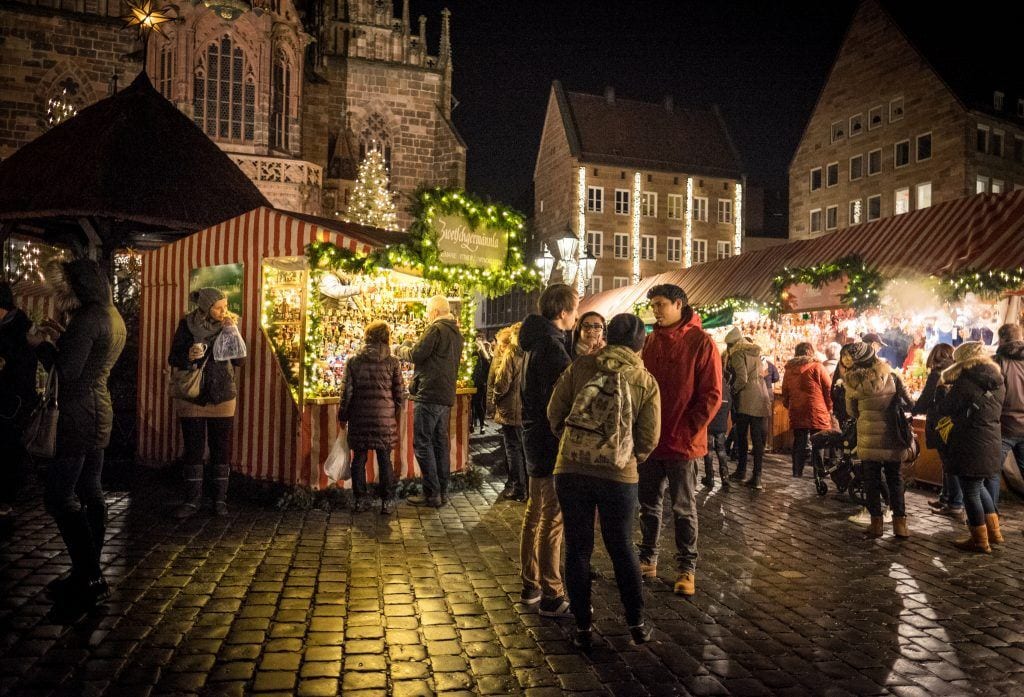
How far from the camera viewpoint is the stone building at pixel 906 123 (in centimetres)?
2935

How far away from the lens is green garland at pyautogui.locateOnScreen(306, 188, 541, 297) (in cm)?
751

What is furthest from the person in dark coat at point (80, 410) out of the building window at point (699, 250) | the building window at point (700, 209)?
the building window at point (700, 209)

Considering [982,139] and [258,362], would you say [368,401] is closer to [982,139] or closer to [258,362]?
[258,362]

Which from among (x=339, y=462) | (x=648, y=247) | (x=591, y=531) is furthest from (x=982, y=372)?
(x=648, y=247)

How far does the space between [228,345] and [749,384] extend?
19.0ft

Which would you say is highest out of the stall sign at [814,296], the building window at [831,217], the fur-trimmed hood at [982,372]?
the building window at [831,217]

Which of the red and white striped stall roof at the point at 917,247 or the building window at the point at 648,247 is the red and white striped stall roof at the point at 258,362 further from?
the building window at the point at 648,247

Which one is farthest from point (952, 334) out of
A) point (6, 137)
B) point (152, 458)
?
point (6, 137)

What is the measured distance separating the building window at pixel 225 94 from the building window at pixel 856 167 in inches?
1020

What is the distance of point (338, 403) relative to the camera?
294 inches

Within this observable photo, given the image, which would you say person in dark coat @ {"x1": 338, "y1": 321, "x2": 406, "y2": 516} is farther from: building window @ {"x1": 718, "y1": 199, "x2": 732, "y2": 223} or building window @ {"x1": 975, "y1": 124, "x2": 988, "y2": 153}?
building window @ {"x1": 718, "y1": 199, "x2": 732, "y2": 223}

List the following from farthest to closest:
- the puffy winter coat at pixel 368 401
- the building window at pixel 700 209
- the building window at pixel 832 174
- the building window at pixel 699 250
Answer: the building window at pixel 700 209 < the building window at pixel 699 250 < the building window at pixel 832 174 < the puffy winter coat at pixel 368 401

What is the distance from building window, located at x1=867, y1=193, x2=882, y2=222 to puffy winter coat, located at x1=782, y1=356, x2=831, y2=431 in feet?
91.0

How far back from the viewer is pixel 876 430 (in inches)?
245
